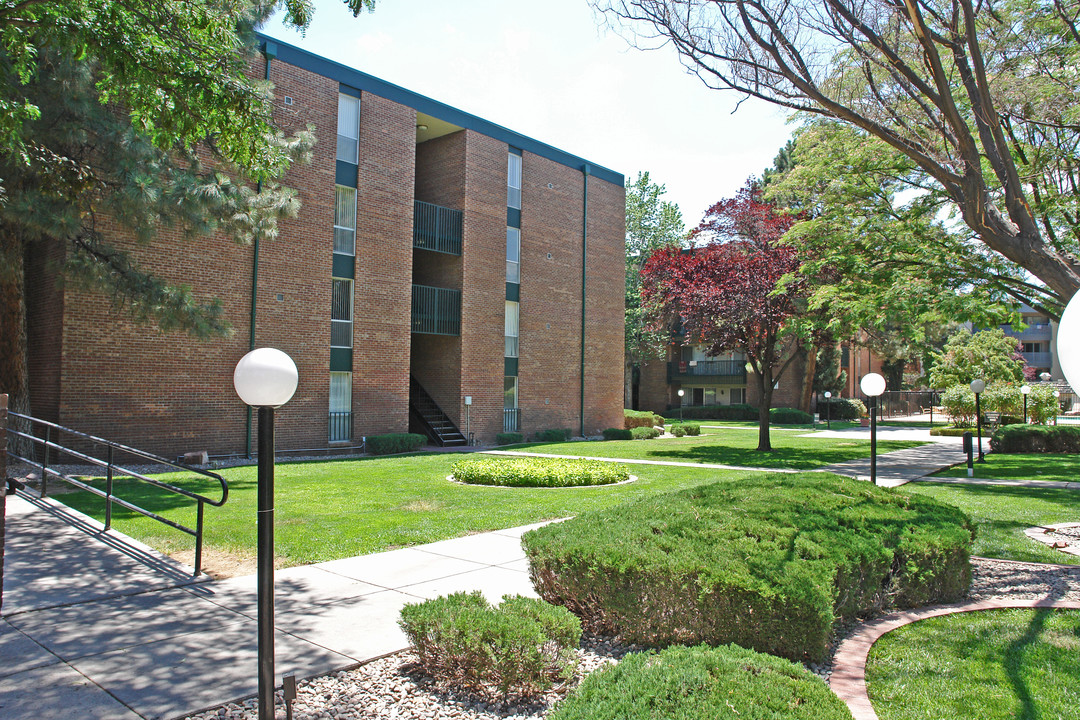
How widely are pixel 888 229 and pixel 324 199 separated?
48.0 ft

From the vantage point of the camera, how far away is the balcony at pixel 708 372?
160 ft

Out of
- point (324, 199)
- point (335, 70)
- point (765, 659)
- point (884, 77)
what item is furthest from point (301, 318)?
point (765, 659)

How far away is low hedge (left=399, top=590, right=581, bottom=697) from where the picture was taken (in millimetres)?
4090

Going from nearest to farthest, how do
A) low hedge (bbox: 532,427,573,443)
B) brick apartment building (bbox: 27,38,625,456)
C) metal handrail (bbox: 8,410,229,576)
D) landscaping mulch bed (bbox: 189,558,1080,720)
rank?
landscaping mulch bed (bbox: 189,558,1080,720) < metal handrail (bbox: 8,410,229,576) < brick apartment building (bbox: 27,38,625,456) < low hedge (bbox: 532,427,573,443)

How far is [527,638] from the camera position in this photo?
4.12 metres

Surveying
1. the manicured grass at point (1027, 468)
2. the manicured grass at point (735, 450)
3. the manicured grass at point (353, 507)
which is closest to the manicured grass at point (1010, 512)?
the manicured grass at point (1027, 468)

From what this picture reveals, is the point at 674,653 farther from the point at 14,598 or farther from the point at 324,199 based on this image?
the point at 324,199

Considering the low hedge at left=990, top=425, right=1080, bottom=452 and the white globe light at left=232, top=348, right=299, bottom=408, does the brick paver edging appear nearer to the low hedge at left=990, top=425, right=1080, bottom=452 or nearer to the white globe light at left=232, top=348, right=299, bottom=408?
the white globe light at left=232, top=348, right=299, bottom=408

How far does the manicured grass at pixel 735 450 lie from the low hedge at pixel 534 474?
5448mm

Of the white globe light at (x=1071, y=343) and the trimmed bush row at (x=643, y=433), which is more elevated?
the white globe light at (x=1071, y=343)

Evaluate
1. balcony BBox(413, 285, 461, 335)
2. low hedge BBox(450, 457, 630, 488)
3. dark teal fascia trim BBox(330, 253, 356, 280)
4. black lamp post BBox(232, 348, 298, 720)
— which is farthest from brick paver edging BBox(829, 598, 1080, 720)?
balcony BBox(413, 285, 461, 335)

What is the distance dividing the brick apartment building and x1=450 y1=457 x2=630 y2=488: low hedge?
6.99m

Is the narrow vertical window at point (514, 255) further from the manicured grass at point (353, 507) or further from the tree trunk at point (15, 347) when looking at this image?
the tree trunk at point (15, 347)

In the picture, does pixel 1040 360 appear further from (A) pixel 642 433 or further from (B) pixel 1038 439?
(A) pixel 642 433
